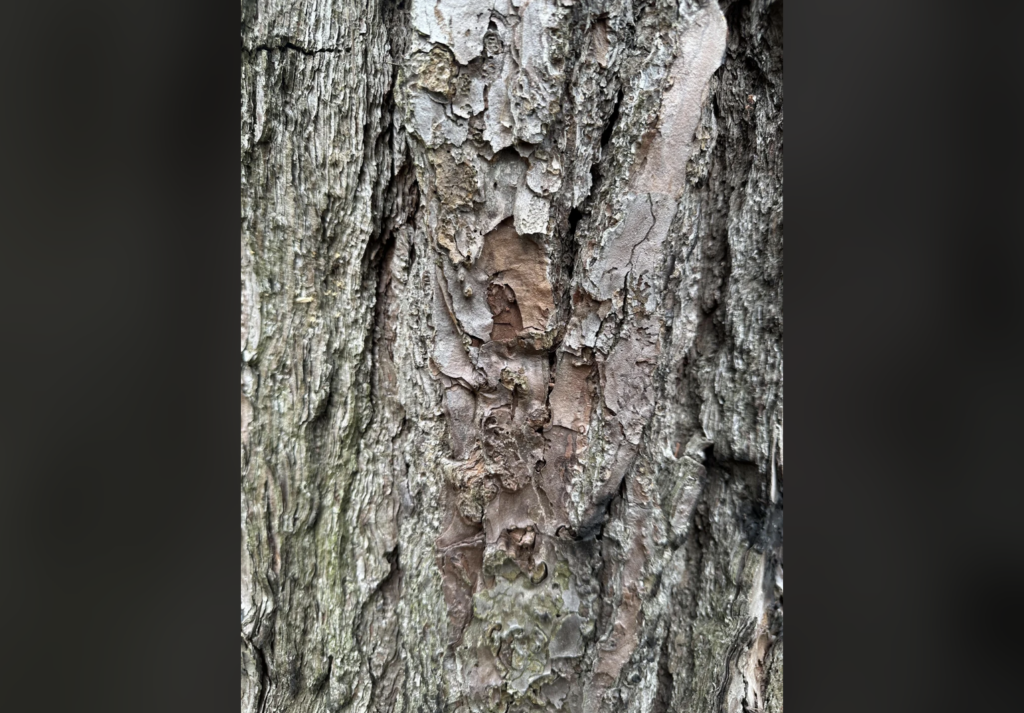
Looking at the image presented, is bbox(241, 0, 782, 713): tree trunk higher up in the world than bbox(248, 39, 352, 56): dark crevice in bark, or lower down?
lower down

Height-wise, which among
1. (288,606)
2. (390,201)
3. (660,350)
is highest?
(390,201)

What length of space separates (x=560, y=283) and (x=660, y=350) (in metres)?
0.18

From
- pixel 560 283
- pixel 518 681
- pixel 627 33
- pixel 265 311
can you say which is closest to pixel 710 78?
pixel 627 33

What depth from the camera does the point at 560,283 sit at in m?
0.89

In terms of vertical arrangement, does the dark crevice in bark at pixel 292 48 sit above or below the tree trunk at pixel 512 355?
above

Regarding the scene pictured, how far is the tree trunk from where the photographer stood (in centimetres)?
87

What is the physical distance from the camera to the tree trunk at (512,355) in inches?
34.1

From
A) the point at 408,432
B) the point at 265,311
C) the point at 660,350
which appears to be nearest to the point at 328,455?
the point at 408,432

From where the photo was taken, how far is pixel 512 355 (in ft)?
2.98

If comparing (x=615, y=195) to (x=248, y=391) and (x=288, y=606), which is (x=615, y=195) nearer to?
(x=248, y=391)

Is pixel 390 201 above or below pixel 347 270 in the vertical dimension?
above

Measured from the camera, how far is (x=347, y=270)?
0.92 metres

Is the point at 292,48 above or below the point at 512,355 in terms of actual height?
above

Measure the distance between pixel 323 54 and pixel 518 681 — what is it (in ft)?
3.26
